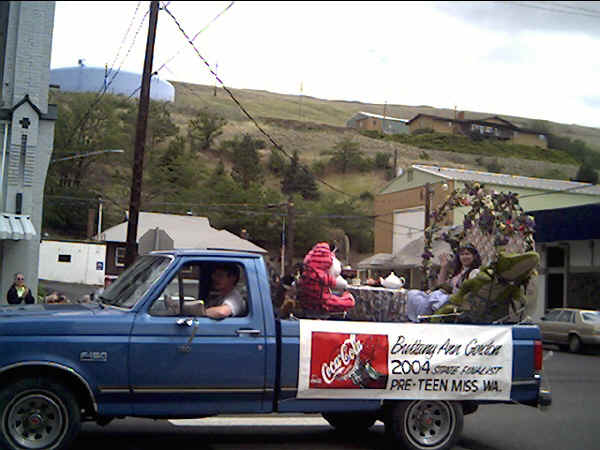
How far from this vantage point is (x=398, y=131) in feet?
113

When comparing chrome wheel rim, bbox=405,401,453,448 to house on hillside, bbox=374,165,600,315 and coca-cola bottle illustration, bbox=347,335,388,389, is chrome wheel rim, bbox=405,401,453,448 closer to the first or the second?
coca-cola bottle illustration, bbox=347,335,388,389

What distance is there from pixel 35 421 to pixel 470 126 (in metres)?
31.7

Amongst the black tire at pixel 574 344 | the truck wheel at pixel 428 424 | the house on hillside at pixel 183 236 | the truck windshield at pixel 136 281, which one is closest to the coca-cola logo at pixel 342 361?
the truck wheel at pixel 428 424

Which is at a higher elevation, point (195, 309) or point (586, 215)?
point (586, 215)

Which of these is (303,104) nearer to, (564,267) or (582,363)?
(564,267)

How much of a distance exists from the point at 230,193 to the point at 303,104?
7.67 meters

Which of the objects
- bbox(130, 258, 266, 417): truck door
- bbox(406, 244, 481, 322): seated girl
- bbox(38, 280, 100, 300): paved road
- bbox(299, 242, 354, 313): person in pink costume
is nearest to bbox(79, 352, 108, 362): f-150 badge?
bbox(130, 258, 266, 417): truck door

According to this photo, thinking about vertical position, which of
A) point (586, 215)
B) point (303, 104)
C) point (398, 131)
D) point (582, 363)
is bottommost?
point (582, 363)

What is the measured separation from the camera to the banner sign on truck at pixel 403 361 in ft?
22.2

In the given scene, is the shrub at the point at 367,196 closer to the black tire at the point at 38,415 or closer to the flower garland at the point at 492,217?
the flower garland at the point at 492,217

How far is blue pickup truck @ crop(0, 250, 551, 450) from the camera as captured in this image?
604cm

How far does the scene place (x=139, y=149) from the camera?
55.7 feet

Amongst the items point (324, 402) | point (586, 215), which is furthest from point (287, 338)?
point (586, 215)

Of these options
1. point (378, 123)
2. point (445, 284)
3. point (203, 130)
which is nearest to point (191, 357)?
point (445, 284)
